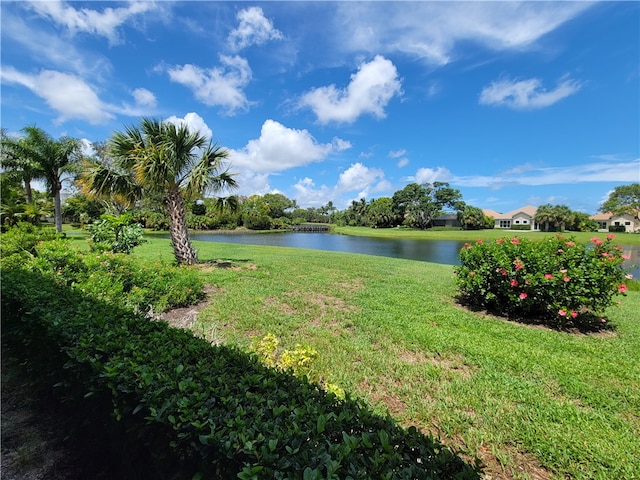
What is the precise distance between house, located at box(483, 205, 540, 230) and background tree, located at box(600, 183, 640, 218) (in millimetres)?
11967

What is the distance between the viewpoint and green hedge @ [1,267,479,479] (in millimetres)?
1089

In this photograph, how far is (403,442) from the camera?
1229 mm

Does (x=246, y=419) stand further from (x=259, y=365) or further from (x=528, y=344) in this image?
(x=528, y=344)

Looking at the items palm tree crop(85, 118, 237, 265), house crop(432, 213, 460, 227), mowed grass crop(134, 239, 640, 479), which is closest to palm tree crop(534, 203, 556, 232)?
house crop(432, 213, 460, 227)

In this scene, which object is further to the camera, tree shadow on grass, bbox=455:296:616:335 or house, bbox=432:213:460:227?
house, bbox=432:213:460:227

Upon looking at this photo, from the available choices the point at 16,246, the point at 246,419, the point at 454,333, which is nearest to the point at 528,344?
the point at 454,333

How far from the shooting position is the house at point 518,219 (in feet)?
194

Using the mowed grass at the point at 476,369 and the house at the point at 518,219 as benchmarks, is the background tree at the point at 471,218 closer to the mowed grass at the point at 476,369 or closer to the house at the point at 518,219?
the house at the point at 518,219

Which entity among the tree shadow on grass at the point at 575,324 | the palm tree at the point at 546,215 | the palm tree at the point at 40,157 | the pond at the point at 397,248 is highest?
the palm tree at the point at 40,157

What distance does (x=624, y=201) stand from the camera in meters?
56.6

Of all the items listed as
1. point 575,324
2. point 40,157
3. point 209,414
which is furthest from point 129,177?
point 40,157

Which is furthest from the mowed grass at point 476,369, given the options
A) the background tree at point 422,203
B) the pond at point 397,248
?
the background tree at point 422,203

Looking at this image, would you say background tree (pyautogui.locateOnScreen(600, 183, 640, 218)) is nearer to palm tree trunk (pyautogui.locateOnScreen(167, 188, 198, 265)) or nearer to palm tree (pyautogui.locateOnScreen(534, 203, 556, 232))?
palm tree (pyautogui.locateOnScreen(534, 203, 556, 232))

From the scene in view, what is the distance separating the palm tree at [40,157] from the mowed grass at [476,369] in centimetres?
1972
